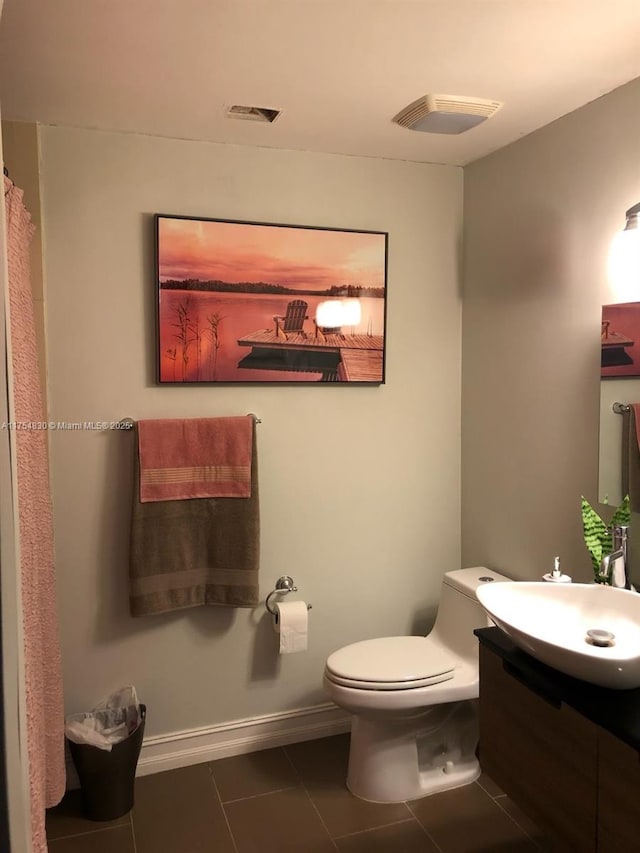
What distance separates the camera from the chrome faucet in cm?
192

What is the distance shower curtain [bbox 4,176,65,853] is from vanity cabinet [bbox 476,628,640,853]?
3.62 feet

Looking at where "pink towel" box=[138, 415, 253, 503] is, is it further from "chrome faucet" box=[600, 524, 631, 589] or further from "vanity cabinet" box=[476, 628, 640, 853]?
"chrome faucet" box=[600, 524, 631, 589]

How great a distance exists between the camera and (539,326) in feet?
7.93

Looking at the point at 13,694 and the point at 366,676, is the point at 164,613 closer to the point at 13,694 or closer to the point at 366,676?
the point at 366,676

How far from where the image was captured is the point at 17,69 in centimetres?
187

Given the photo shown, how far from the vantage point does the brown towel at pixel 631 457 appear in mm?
2016

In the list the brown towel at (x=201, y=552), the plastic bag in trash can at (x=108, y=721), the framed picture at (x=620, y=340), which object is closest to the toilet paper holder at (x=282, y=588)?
the brown towel at (x=201, y=552)

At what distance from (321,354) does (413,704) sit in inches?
51.4

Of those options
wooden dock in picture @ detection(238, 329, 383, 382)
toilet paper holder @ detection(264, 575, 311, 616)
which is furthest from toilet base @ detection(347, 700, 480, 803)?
wooden dock in picture @ detection(238, 329, 383, 382)

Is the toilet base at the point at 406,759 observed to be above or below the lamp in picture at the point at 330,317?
below

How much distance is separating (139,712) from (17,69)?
2080 mm

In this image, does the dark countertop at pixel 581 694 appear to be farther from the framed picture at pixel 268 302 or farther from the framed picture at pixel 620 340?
the framed picture at pixel 268 302

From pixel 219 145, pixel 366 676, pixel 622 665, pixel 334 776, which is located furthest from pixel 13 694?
pixel 219 145

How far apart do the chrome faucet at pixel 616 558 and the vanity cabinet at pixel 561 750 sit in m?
0.38
